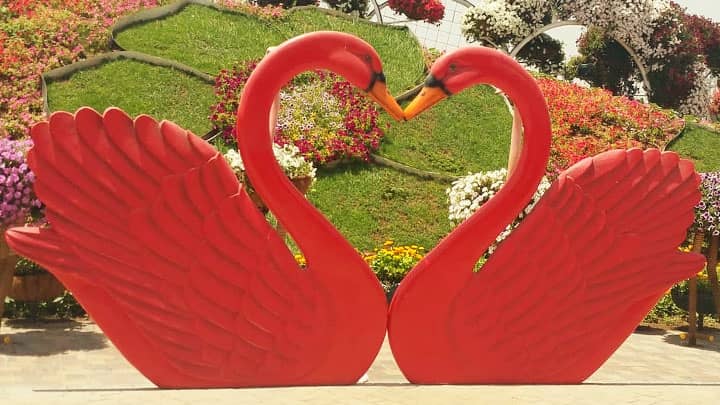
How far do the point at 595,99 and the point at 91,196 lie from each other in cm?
1311

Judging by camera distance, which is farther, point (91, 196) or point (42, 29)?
point (42, 29)

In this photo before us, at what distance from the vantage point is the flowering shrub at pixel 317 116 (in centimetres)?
1346

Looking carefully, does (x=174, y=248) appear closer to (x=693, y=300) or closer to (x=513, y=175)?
(x=513, y=175)

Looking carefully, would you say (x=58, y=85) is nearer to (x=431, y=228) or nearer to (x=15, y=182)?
(x=431, y=228)

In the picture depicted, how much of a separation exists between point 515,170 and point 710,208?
157 inches

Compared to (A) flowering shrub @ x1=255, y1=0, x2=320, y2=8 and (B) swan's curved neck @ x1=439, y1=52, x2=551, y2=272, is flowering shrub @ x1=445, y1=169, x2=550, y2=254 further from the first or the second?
(A) flowering shrub @ x1=255, y1=0, x2=320, y2=8

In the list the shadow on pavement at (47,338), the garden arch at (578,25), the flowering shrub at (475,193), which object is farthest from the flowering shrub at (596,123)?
the shadow on pavement at (47,338)

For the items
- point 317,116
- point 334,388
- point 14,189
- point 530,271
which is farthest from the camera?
point 317,116

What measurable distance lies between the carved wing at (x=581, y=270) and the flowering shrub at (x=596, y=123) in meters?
8.49

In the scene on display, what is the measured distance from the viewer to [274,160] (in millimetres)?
5641

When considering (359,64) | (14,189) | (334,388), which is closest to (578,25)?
(14,189)

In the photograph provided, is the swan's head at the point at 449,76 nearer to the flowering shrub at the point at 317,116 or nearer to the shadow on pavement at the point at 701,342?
the shadow on pavement at the point at 701,342

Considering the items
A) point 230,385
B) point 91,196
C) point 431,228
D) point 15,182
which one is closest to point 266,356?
point 230,385

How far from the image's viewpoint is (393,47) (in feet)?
59.0
